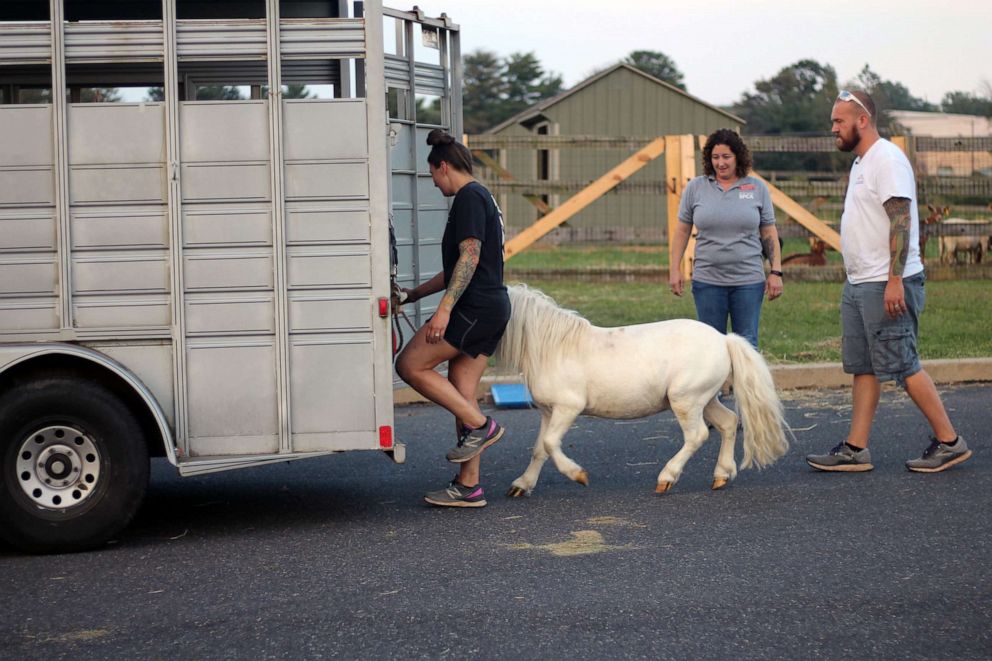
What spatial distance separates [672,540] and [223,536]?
210 centimetres

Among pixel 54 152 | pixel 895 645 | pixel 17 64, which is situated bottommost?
pixel 895 645

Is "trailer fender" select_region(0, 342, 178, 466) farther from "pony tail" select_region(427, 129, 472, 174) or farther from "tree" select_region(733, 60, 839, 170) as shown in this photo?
"tree" select_region(733, 60, 839, 170)

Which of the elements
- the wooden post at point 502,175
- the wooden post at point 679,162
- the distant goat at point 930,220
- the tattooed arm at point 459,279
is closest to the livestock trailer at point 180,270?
the tattooed arm at point 459,279

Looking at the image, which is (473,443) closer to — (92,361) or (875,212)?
(92,361)

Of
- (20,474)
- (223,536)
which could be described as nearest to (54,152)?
(20,474)

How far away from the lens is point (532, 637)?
167 inches

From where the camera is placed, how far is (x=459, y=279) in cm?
605

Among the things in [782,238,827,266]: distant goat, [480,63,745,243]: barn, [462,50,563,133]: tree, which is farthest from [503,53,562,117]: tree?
[782,238,827,266]: distant goat

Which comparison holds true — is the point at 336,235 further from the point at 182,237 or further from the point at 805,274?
the point at 805,274

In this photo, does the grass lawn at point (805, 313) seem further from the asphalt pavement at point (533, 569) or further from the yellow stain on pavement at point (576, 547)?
the yellow stain on pavement at point (576, 547)

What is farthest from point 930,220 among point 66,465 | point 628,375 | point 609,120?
point 609,120

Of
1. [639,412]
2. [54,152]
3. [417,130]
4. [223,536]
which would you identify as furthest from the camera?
[417,130]

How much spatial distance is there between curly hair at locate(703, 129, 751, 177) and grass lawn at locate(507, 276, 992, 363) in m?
2.89

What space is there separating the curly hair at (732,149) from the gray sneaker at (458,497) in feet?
8.83
